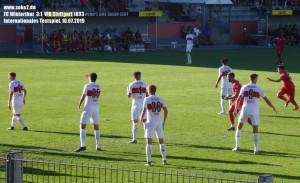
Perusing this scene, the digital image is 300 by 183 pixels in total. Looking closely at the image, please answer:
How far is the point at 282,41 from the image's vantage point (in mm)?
51594

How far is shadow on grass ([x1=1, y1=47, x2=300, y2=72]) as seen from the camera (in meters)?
51.4

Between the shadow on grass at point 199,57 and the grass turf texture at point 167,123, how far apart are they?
35 centimetres

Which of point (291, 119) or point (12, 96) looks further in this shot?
point (291, 119)

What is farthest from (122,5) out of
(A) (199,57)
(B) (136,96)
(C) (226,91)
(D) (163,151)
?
(D) (163,151)

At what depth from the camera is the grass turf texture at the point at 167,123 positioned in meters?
21.0

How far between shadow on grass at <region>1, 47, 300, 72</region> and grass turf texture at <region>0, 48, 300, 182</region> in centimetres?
35

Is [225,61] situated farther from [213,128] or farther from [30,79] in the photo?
[30,79]

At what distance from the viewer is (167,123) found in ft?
91.4

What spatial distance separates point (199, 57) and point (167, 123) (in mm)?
30456

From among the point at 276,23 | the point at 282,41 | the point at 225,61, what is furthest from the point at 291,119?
the point at 276,23

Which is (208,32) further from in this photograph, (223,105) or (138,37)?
(223,105)

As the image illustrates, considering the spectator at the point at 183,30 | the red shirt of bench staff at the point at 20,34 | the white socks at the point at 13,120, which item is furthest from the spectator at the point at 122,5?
the white socks at the point at 13,120

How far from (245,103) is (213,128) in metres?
4.74

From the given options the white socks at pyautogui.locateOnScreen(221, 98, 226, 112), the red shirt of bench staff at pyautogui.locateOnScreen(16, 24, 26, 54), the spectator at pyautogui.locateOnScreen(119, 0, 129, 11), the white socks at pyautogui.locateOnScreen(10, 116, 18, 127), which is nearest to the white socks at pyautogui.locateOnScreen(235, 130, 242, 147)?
the white socks at pyautogui.locateOnScreen(221, 98, 226, 112)
